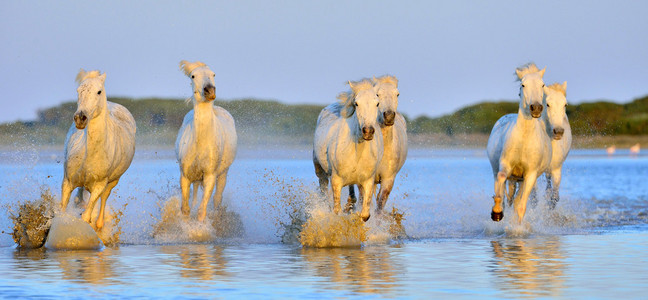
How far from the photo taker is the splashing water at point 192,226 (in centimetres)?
1479

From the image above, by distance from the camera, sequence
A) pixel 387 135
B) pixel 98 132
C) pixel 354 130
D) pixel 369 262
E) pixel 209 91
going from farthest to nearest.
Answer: pixel 387 135
pixel 209 91
pixel 354 130
pixel 98 132
pixel 369 262

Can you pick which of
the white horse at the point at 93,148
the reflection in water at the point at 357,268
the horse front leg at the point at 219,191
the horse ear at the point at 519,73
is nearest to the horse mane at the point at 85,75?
the white horse at the point at 93,148

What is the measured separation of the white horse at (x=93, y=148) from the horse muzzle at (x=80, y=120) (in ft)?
1.01

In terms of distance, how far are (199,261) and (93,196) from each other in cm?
267

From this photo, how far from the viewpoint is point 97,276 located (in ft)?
35.4

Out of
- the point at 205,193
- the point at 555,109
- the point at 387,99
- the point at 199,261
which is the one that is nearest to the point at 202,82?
the point at 205,193

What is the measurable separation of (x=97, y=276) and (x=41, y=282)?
0.57m

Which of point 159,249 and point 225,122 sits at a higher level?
point 225,122

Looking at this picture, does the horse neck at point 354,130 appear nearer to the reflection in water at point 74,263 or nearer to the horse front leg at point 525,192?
the horse front leg at point 525,192

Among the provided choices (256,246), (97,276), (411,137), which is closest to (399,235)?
(256,246)

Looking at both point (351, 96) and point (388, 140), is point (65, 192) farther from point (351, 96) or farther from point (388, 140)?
point (388, 140)

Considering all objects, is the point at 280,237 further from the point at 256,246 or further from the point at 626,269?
the point at 626,269

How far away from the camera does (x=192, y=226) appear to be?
14.9 meters

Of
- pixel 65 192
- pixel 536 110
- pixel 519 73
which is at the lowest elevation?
pixel 65 192
